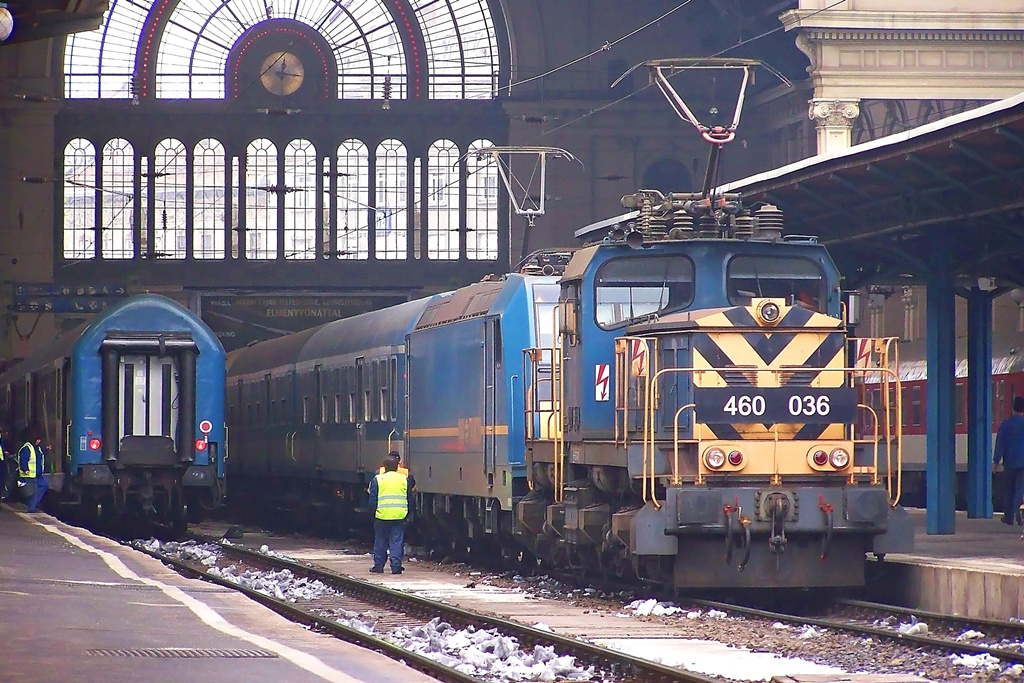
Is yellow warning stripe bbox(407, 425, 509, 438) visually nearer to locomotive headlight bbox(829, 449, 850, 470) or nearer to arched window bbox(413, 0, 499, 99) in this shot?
locomotive headlight bbox(829, 449, 850, 470)

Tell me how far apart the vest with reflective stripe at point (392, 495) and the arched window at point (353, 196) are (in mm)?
41019

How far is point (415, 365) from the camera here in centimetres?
2598

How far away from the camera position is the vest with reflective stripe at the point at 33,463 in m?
32.9

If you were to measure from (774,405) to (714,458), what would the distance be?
31.4 inches

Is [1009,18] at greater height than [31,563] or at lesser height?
greater

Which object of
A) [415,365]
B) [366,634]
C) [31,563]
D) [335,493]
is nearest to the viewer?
[366,634]

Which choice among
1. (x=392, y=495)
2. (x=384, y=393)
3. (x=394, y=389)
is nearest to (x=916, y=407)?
(x=384, y=393)

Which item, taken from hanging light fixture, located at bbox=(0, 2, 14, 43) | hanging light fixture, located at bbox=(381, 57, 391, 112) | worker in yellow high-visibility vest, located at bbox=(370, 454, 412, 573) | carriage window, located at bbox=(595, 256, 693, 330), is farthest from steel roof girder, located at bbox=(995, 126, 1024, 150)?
hanging light fixture, located at bbox=(381, 57, 391, 112)

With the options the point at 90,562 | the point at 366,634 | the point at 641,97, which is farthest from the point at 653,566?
the point at 641,97

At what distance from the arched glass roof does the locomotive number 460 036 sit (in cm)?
4770

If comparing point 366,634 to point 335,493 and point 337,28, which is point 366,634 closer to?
point 335,493

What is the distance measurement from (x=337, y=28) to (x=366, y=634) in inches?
2010

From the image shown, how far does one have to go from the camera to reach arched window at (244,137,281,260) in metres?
62.8

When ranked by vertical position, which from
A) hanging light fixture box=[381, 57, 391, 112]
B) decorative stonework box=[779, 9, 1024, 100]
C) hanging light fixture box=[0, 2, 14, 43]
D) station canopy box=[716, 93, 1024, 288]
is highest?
hanging light fixture box=[381, 57, 391, 112]
